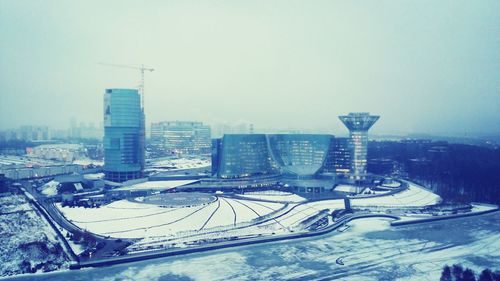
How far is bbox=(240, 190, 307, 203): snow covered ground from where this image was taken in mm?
46366

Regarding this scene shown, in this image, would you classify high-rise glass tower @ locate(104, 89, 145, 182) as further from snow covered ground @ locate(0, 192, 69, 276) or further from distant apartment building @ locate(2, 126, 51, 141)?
distant apartment building @ locate(2, 126, 51, 141)

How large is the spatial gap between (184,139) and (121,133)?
2130 inches

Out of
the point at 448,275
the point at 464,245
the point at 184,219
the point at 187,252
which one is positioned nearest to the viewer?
the point at 448,275

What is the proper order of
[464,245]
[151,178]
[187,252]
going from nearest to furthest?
[187,252], [464,245], [151,178]

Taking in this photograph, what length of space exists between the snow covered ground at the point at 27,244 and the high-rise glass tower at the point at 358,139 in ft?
146

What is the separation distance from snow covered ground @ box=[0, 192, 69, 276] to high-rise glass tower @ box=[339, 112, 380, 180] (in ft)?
146

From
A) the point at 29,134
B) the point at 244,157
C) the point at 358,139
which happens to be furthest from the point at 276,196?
the point at 29,134

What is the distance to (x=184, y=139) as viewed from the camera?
111312 mm

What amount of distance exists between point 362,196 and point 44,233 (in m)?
36.5

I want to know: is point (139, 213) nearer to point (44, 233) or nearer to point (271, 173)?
point (44, 233)

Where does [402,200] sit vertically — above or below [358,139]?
below

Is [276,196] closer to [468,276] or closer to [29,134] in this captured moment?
[468,276]

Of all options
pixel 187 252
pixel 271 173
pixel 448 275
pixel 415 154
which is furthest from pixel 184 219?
pixel 415 154

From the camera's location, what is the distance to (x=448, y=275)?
22.0 metres
